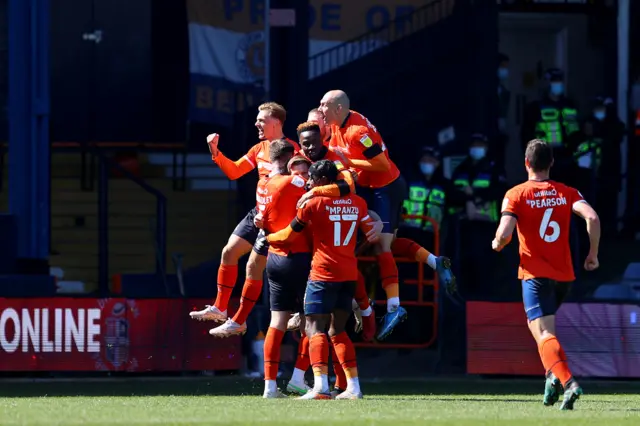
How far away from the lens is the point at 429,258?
14453 mm

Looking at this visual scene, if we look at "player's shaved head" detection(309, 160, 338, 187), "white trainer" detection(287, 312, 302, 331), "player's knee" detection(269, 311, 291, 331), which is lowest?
"white trainer" detection(287, 312, 302, 331)

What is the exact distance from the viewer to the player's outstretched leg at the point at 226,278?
1450 cm

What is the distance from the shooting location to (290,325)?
554 inches

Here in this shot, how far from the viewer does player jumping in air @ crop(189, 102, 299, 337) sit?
13969 mm

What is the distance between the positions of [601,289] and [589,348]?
1.05m

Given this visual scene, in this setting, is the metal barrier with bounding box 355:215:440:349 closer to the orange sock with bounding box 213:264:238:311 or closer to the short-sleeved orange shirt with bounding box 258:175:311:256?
the orange sock with bounding box 213:264:238:311

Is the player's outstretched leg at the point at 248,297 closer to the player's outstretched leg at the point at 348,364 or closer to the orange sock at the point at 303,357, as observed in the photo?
the orange sock at the point at 303,357

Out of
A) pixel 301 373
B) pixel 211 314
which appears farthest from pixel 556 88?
pixel 301 373

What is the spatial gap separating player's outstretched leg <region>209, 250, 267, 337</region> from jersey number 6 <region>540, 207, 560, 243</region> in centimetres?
299

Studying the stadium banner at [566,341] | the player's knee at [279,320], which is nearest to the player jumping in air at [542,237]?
the player's knee at [279,320]

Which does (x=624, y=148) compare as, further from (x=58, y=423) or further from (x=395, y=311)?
(x=58, y=423)

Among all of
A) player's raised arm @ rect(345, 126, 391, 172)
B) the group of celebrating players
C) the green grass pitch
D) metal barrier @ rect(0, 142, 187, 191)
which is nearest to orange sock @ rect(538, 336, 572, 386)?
the group of celebrating players

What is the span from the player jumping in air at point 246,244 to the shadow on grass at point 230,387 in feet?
2.22

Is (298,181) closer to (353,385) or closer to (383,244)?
(383,244)
